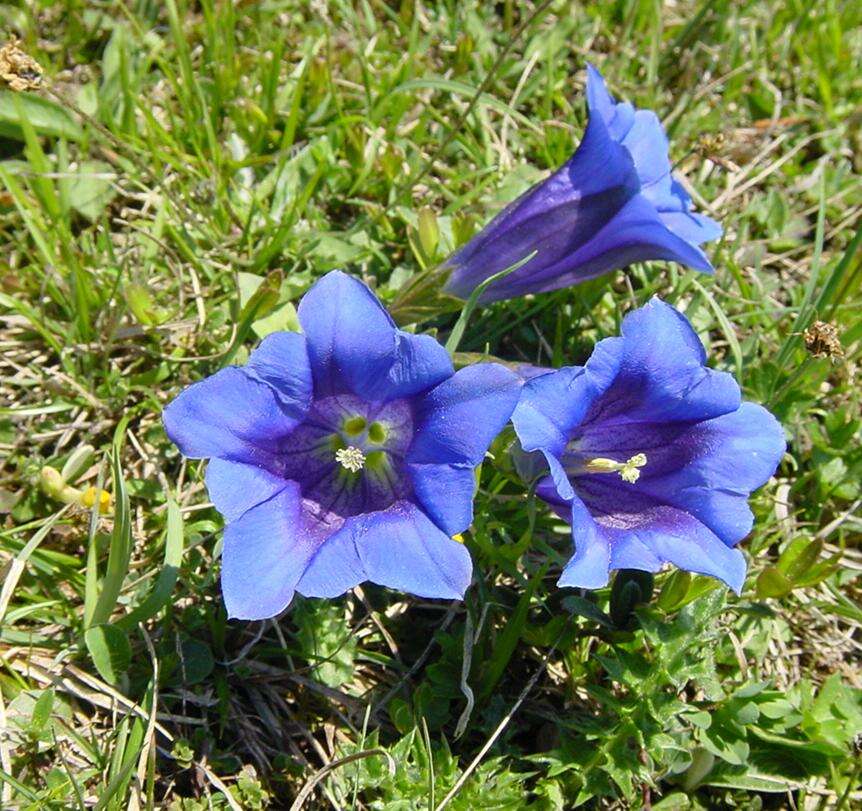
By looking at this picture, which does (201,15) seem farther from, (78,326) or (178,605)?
(178,605)

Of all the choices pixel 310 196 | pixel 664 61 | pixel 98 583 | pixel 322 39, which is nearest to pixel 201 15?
pixel 322 39

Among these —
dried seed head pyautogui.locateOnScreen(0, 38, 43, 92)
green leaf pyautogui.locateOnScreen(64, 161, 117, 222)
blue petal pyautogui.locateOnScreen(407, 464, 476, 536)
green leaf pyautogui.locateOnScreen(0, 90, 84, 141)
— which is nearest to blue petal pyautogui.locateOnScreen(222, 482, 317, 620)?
blue petal pyautogui.locateOnScreen(407, 464, 476, 536)

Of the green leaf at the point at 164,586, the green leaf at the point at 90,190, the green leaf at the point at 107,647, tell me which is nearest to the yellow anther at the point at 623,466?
the green leaf at the point at 164,586

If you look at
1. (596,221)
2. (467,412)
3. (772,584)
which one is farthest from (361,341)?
(772,584)

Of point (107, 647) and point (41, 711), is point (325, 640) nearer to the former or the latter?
point (107, 647)

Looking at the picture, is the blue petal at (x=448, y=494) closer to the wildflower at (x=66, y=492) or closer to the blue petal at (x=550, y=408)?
the blue petal at (x=550, y=408)
